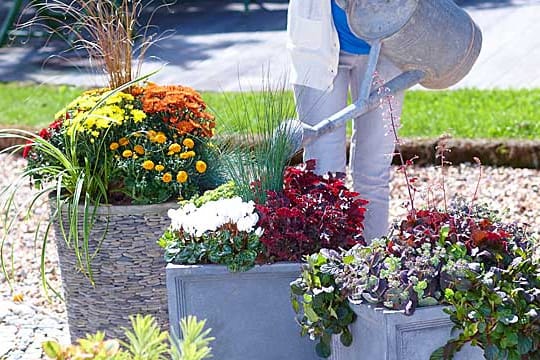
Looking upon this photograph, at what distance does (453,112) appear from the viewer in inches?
257

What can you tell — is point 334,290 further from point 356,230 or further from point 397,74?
point 397,74

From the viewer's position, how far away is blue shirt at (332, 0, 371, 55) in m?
3.38

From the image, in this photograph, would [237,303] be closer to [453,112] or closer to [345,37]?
[345,37]

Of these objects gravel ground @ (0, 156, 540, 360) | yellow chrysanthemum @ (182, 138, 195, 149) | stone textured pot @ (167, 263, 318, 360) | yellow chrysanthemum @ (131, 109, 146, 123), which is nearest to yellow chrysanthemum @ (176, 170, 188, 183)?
yellow chrysanthemum @ (182, 138, 195, 149)

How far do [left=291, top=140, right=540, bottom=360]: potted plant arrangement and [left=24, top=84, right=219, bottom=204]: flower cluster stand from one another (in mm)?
825

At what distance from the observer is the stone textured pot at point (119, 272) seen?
3.40 meters

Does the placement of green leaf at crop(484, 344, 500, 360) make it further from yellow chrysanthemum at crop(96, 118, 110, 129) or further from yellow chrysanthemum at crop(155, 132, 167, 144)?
yellow chrysanthemum at crop(96, 118, 110, 129)

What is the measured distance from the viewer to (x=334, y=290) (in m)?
2.63

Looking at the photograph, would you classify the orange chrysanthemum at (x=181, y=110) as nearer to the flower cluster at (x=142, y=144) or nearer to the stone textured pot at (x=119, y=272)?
the flower cluster at (x=142, y=144)

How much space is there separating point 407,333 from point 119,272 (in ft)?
4.17

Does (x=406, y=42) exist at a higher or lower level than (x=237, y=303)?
higher

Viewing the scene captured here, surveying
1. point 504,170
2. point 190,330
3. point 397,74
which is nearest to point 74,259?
point 397,74

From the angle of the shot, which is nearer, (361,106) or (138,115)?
(361,106)

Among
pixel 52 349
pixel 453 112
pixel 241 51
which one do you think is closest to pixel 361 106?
pixel 52 349
